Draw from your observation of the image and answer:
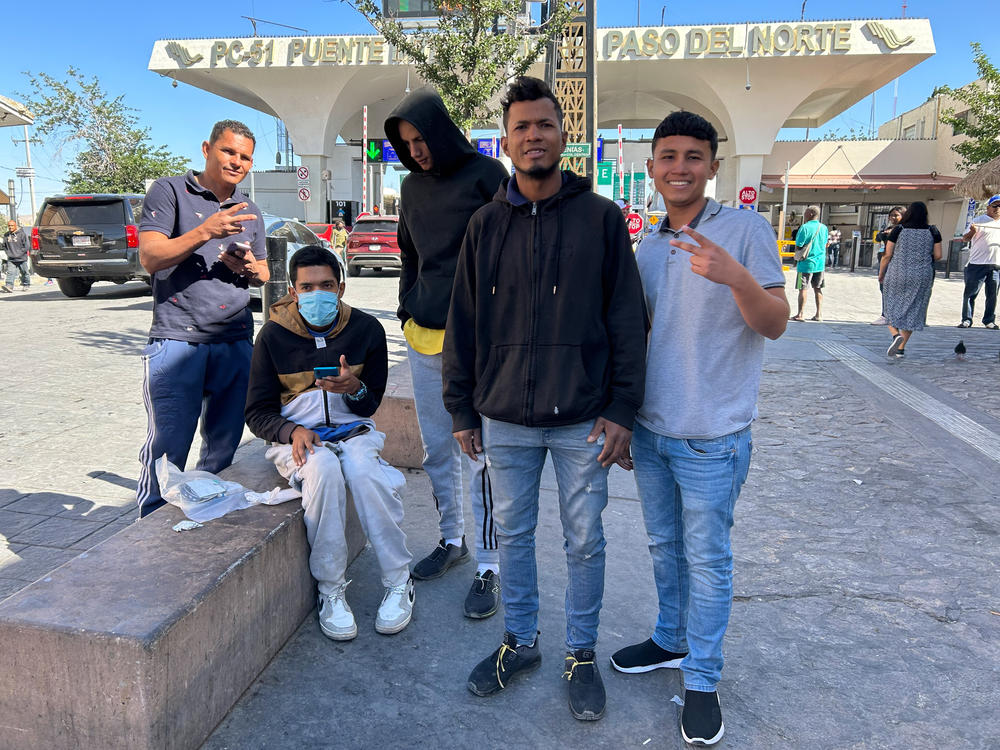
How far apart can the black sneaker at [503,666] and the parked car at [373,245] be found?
1712 cm

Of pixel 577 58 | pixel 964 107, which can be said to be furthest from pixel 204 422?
pixel 964 107

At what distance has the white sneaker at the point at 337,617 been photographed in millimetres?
2709

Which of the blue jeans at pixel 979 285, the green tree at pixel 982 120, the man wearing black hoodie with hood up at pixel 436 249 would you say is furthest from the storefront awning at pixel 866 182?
the man wearing black hoodie with hood up at pixel 436 249

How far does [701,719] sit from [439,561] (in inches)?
55.5

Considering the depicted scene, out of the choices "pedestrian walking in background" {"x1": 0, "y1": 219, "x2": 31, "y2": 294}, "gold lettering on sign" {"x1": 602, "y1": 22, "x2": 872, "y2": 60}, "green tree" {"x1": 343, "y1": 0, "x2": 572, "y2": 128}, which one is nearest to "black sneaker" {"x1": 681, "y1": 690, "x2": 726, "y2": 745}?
"green tree" {"x1": 343, "y1": 0, "x2": 572, "y2": 128}

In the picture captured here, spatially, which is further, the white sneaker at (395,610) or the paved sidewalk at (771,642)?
the white sneaker at (395,610)

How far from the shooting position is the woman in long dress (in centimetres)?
859

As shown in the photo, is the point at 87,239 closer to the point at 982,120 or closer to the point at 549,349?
the point at 549,349

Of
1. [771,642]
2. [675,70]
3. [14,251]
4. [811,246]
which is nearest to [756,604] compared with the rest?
[771,642]

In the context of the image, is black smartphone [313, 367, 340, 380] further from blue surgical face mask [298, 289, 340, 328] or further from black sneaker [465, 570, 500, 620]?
black sneaker [465, 570, 500, 620]

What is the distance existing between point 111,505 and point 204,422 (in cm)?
114

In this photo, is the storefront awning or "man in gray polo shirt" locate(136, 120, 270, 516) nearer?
"man in gray polo shirt" locate(136, 120, 270, 516)

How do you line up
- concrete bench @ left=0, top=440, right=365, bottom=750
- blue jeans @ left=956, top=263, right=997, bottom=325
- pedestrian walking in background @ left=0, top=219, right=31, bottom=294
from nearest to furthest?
concrete bench @ left=0, top=440, right=365, bottom=750 < blue jeans @ left=956, top=263, right=997, bottom=325 < pedestrian walking in background @ left=0, top=219, right=31, bottom=294

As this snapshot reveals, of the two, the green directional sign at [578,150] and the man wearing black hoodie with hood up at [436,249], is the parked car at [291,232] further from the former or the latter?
the man wearing black hoodie with hood up at [436,249]
